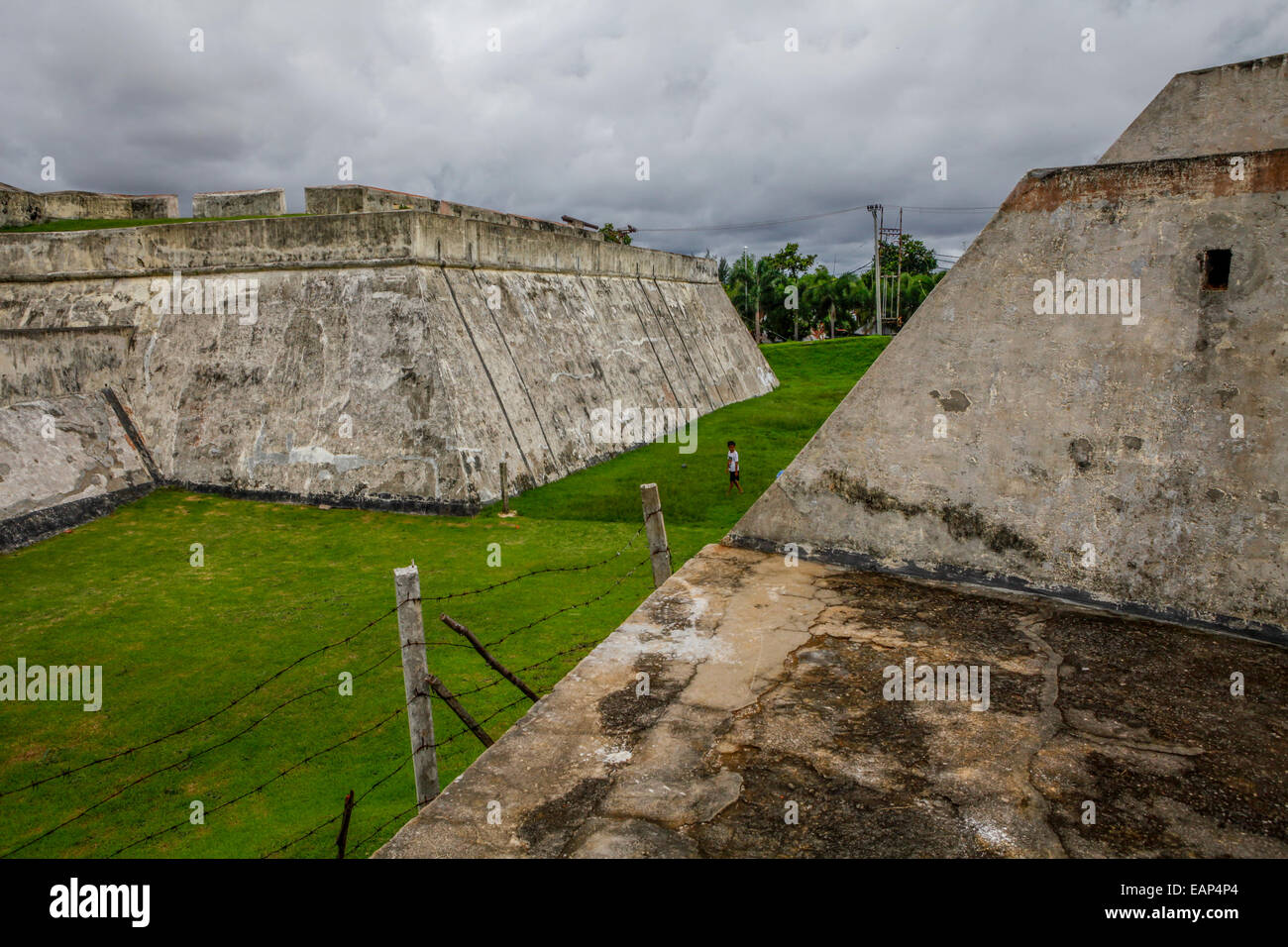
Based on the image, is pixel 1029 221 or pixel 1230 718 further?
pixel 1029 221

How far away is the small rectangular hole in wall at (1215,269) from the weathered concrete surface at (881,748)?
79.4 inches

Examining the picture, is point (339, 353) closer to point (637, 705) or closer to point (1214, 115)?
point (637, 705)

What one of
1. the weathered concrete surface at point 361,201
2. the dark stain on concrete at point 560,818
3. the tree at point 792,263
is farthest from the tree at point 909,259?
the dark stain on concrete at point 560,818

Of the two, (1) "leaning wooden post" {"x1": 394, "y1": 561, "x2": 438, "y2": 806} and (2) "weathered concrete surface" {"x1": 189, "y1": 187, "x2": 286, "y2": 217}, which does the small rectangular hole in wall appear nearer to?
(1) "leaning wooden post" {"x1": 394, "y1": 561, "x2": 438, "y2": 806}

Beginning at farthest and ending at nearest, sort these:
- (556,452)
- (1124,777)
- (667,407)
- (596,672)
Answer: (667,407) < (556,452) < (596,672) < (1124,777)

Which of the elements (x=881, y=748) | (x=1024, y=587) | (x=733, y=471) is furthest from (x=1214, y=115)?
(x=733, y=471)

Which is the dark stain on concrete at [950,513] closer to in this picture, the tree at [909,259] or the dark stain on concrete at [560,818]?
the dark stain on concrete at [560,818]

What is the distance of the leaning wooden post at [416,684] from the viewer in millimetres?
3869

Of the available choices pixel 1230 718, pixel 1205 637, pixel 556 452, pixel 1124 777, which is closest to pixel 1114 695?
pixel 1230 718

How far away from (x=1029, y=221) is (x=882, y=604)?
270 cm

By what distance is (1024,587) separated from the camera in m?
4.84

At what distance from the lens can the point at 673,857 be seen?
262cm

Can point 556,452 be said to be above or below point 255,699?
above

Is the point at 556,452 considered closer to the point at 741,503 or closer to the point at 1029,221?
the point at 741,503
